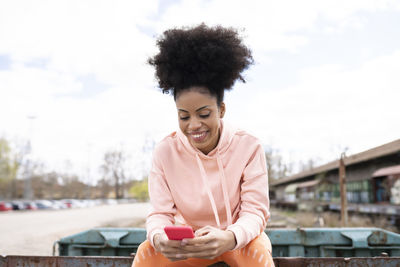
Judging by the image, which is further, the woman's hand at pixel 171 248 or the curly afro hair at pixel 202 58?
the curly afro hair at pixel 202 58

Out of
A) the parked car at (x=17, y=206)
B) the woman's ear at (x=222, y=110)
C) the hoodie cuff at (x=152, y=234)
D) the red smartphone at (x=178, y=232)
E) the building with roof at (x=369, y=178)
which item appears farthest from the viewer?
the parked car at (x=17, y=206)

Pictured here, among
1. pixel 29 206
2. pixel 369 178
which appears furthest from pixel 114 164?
pixel 369 178

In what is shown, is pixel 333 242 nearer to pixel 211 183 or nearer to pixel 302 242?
pixel 302 242

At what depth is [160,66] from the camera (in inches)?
81.6

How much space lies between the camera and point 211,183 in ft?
6.73

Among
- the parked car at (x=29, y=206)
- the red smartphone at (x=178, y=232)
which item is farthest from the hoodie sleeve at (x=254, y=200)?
the parked car at (x=29, y=206)

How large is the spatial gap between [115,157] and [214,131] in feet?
207

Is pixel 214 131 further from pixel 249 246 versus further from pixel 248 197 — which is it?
pixel 249 246

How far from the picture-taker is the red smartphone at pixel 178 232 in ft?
5.11

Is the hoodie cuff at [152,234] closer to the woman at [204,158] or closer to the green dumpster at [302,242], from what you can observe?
the woman at [204,158]

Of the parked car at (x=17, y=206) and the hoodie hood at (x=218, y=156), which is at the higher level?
the hoodie hood at (x=218, y=156)

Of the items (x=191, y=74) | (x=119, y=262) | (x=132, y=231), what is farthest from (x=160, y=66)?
(x=132, y=231)

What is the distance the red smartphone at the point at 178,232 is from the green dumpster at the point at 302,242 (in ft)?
7.90

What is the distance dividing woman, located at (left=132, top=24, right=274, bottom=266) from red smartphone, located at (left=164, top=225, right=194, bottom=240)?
0.27m
